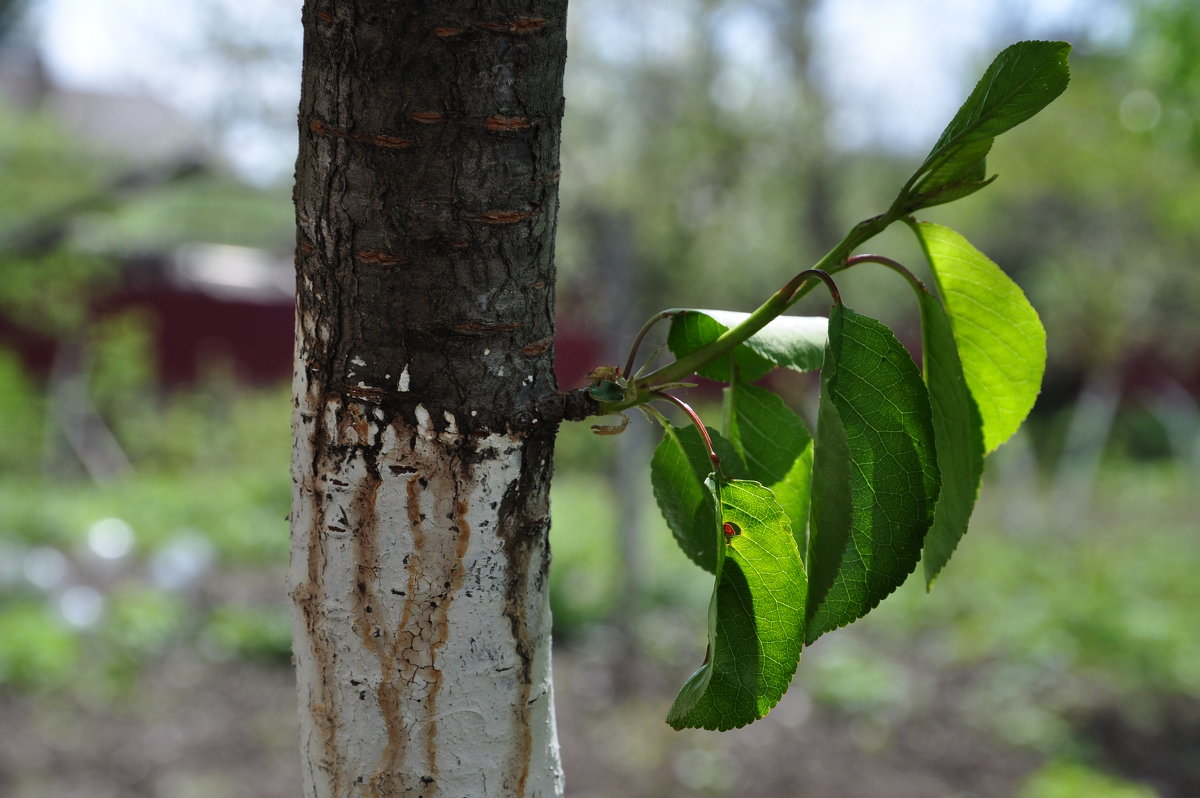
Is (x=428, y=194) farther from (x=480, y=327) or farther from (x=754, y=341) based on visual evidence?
(x=754, y=341)

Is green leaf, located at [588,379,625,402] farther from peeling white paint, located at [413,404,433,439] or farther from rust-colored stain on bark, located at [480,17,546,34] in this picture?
rust-colored stain on bark, located at [480,17,546,34]

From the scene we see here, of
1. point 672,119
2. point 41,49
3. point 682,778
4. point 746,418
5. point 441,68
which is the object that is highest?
point 41,49

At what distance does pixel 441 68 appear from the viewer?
0.52 meters

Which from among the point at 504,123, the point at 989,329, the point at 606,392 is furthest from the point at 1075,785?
the point at 504,123

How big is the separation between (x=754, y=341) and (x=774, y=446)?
95mm

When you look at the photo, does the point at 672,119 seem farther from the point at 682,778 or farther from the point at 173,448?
the point at 173,448

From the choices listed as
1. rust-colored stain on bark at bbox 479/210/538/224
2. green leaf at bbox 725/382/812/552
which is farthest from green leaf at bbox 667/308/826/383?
rust-colored stain on bark at bbox 479/210/538/224

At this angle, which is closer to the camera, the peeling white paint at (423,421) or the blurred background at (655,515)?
the peeling white paint at (423,421)

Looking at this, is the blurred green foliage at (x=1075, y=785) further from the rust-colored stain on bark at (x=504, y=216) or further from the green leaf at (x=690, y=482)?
the rust-colored stain on bark at (x=504, y=216)

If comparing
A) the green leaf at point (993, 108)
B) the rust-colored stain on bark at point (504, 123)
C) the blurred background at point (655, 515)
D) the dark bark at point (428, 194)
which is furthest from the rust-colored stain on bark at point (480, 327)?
the blurred background at point (655, 515)

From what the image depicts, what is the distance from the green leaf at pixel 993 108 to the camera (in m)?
0.50

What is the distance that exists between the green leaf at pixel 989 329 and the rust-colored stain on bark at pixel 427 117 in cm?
28

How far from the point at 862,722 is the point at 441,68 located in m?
3.71

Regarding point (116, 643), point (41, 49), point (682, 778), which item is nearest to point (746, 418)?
point (682, 778)
